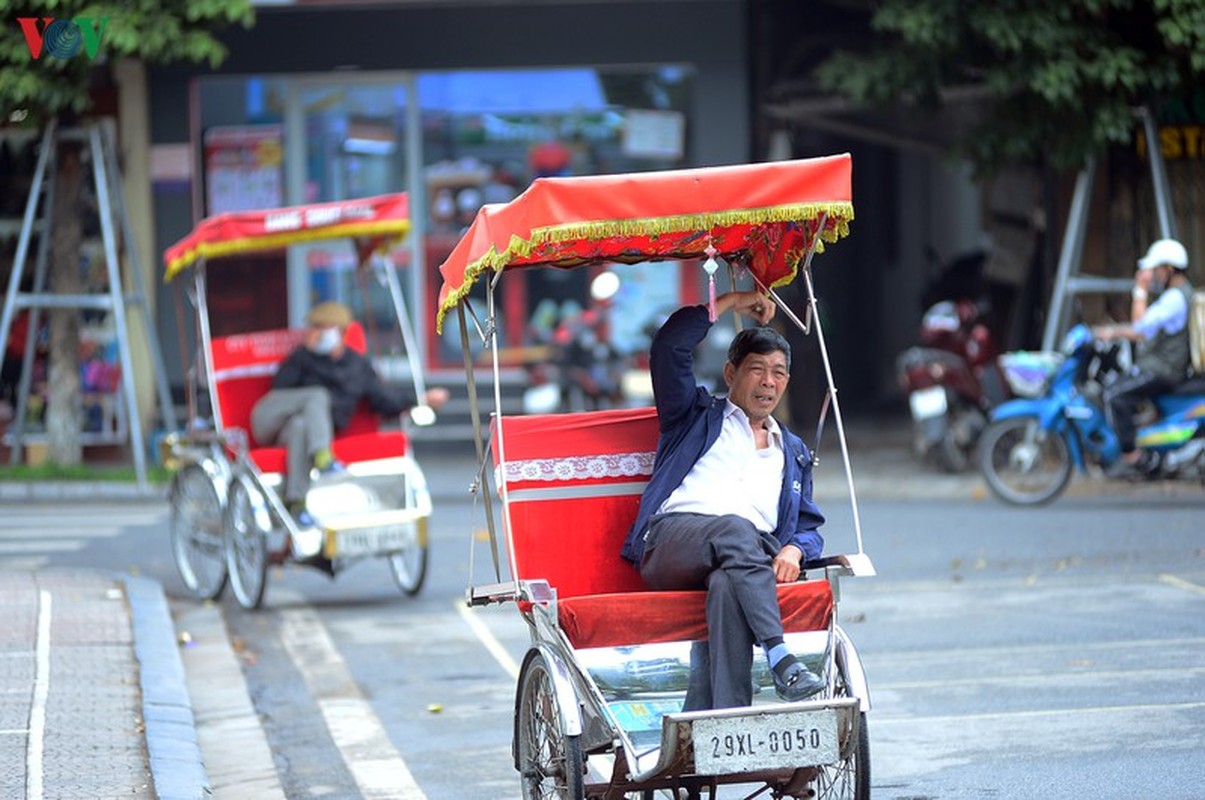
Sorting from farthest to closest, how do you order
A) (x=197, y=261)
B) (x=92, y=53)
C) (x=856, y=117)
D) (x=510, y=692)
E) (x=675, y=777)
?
1. (x=856, y=117)
2. (x=92, y=53)
3. (x=197, y=261)
4. (x=510, y=692)
5. (x=675, y=777)

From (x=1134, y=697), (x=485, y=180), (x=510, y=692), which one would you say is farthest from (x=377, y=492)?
(x=485, y=180)

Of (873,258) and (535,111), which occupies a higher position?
(535,111)

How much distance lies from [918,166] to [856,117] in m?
6.15

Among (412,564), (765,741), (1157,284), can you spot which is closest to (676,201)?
(765,741)

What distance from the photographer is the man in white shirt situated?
5.96 metres

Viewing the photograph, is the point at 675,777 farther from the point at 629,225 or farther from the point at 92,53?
the point at 92,53

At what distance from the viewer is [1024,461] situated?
14109 millimetres

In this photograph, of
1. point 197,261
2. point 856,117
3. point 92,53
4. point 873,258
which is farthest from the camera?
point 873,258

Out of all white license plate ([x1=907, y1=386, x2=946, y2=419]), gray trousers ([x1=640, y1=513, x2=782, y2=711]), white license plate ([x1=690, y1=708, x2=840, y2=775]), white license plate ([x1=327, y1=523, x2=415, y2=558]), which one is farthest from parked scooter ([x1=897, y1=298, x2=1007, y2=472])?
white license plate ([x1=690, y1=708, x2=840, y2=775])

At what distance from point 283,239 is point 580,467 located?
5.26 m

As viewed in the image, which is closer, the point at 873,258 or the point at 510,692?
the point at 510,692

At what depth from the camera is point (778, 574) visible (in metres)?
6.21

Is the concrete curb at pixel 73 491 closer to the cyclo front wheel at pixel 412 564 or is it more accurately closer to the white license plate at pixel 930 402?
the cyclo front wheel at pixel 412 564

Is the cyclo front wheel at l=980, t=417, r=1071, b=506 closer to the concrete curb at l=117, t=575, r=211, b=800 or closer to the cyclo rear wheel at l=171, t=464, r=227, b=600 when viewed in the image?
the cyclo rear wheel at l=171, t=464, r=227, b=600
